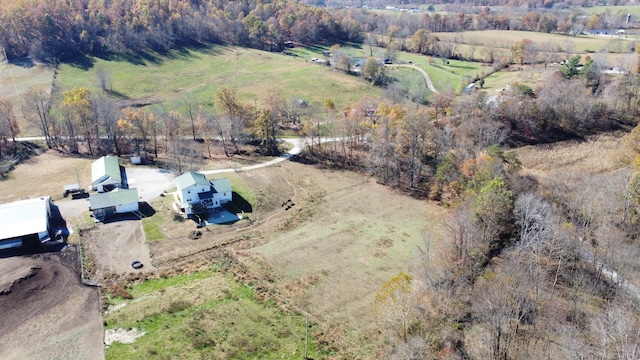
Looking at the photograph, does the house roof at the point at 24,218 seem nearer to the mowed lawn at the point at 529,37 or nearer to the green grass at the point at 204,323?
the green grass at the point at 204,323

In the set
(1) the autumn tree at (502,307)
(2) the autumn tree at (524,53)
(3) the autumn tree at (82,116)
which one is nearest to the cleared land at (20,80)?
(3) the autumn tree at (82,116)

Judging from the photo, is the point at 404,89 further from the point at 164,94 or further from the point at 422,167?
the point at 164,94

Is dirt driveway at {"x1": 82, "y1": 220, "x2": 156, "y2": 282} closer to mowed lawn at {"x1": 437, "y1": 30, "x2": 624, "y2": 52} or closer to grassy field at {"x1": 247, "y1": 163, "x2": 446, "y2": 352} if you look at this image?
grassy field at {"x1": 247, "y1": 163, "x2": 446, "y2": 352}

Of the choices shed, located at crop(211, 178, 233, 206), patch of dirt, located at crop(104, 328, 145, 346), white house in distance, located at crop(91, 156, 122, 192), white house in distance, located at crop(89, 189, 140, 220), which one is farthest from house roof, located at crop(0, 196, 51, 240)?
shed, located at crop(211, 178, 233, 206)

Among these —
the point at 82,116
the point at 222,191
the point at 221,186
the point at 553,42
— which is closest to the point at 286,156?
the point at 221,186

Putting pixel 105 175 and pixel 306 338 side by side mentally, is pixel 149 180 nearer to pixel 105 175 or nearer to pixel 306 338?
pixel 105 175
